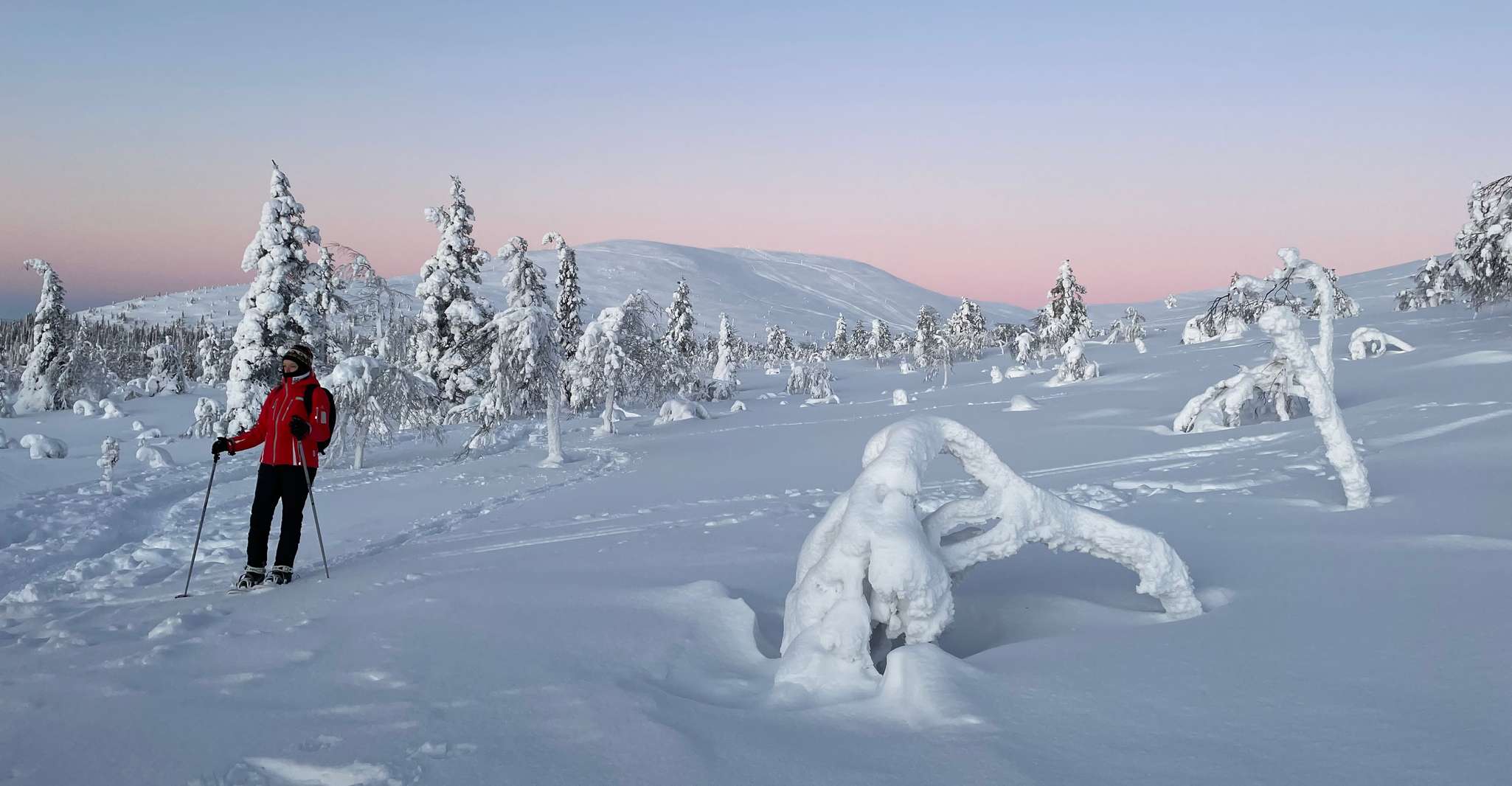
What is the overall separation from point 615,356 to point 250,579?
20818mm

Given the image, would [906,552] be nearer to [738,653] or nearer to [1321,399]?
[738,653]

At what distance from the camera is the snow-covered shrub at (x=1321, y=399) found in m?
6.94

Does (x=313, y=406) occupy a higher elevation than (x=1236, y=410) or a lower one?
higher

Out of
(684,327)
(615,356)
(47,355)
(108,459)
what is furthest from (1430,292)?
(47,355)

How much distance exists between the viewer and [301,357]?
276 inches

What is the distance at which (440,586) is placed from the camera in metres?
6.05

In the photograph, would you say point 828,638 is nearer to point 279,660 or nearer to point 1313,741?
point 1313,741

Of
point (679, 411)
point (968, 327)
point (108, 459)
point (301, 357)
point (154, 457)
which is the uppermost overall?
point (968, 327)

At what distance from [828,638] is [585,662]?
4.33 ft

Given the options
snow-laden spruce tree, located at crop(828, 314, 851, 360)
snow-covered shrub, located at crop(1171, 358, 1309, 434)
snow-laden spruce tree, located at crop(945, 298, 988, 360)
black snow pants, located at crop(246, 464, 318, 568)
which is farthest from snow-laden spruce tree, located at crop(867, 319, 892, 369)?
black snow pants, located at crop(246, 464, 318, 568)

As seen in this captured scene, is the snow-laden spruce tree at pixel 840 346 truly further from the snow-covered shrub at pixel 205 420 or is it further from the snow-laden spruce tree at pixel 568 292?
the snow-covered shrub at pixel 205 420

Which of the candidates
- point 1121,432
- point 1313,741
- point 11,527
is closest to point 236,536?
point 11,527

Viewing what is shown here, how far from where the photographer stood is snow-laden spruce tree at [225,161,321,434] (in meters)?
21.5

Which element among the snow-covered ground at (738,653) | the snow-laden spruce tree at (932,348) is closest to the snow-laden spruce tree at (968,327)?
the snow-laden spruce tree at (932,348)
